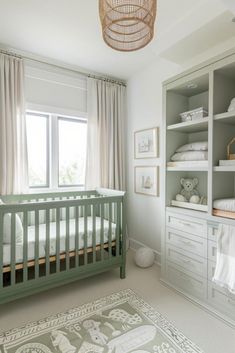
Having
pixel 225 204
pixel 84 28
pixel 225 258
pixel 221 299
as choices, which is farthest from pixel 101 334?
pixel 84 28

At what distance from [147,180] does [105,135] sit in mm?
916

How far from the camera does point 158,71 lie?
2.84 meters

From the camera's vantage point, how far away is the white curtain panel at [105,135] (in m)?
3.13

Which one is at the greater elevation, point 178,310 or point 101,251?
point 101,251

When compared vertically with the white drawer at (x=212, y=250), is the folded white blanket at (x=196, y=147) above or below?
above

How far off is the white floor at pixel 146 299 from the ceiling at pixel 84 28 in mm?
2387

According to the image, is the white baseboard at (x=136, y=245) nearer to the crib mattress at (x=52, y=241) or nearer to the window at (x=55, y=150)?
the crib mattress at (x=52, y=241)

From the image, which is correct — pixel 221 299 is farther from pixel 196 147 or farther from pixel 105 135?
pixel 105 135

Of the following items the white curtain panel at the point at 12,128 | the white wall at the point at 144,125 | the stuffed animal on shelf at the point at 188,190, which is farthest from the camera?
the white wall at the point at 144,125

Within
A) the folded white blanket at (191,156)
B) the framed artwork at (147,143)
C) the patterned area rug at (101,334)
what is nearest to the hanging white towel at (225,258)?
the patterned area rug at (101,334)

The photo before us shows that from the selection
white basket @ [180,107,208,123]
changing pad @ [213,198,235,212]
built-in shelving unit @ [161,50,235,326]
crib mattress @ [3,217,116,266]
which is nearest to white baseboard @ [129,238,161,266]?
built-in shelving unit @ [161,50,235,326]

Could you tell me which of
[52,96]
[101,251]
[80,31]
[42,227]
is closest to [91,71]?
[52,96]

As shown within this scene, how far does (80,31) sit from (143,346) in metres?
2.82

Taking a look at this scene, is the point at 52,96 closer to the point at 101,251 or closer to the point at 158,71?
the point at 158,71
